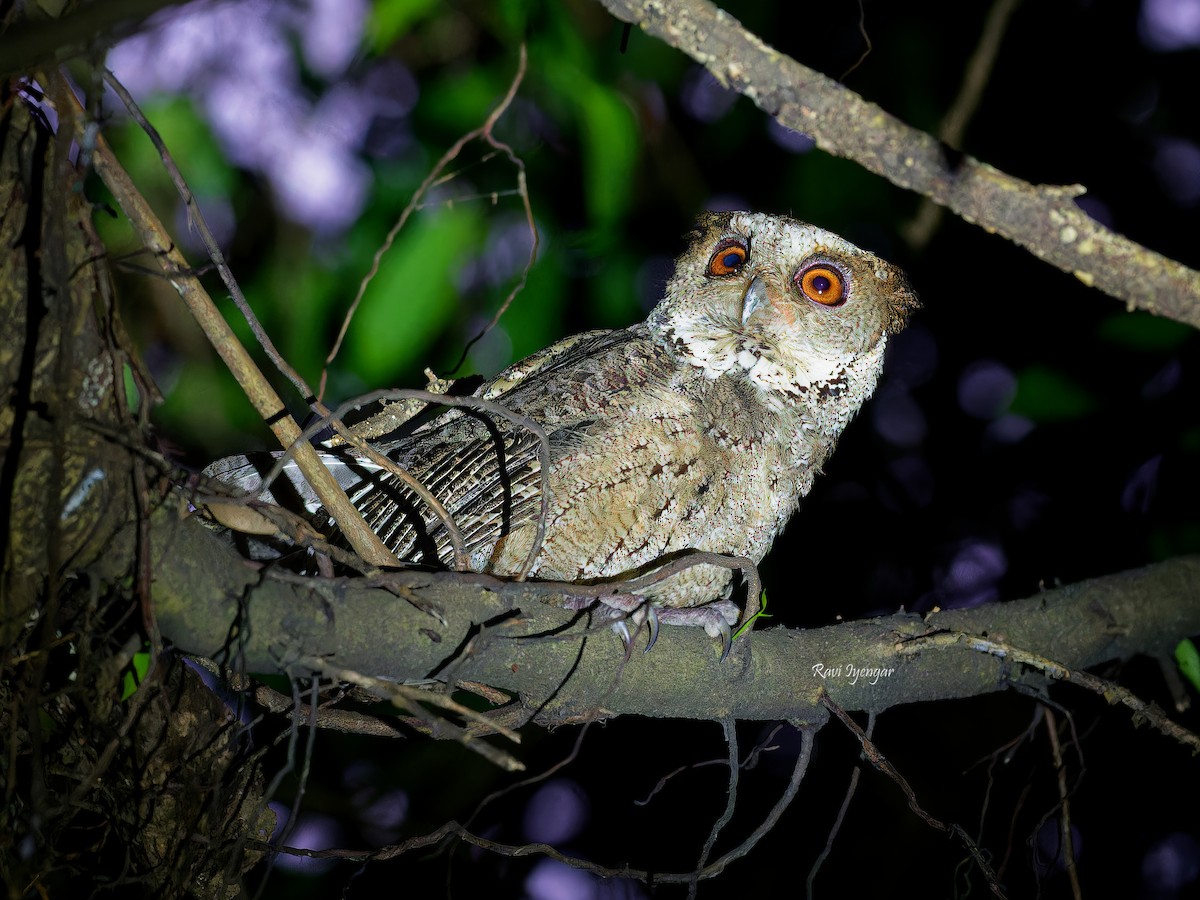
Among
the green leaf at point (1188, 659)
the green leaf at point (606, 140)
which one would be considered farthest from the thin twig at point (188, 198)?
the green leaf at point (1188, 659)

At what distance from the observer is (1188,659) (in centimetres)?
221

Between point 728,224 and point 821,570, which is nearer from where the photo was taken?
point 728,224

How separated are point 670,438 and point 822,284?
0.66m

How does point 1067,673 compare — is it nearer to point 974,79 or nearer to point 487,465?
point 487,465

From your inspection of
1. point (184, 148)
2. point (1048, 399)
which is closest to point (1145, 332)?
point (1048, 399)

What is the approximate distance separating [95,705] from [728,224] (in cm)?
182

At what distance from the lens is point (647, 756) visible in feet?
12.8

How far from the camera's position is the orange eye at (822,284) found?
230 cm

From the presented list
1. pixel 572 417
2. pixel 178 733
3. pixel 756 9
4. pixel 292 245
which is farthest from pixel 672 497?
pixel 756 9

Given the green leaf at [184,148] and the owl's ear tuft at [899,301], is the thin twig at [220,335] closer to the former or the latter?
the green leaf at [184,148]

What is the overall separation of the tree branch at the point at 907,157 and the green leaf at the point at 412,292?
Result: 116 cm

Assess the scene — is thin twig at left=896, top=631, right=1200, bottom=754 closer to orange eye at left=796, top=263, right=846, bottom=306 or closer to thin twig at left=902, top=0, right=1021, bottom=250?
orange eye at left=796, top=263, right=846, bottom=306

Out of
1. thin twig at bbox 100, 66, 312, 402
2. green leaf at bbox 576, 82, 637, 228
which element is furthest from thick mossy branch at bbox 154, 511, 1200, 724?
green leaf at bbox 576, 82, 637, 228

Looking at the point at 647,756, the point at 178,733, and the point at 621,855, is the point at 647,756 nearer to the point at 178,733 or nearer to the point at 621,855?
the point at 621,855
